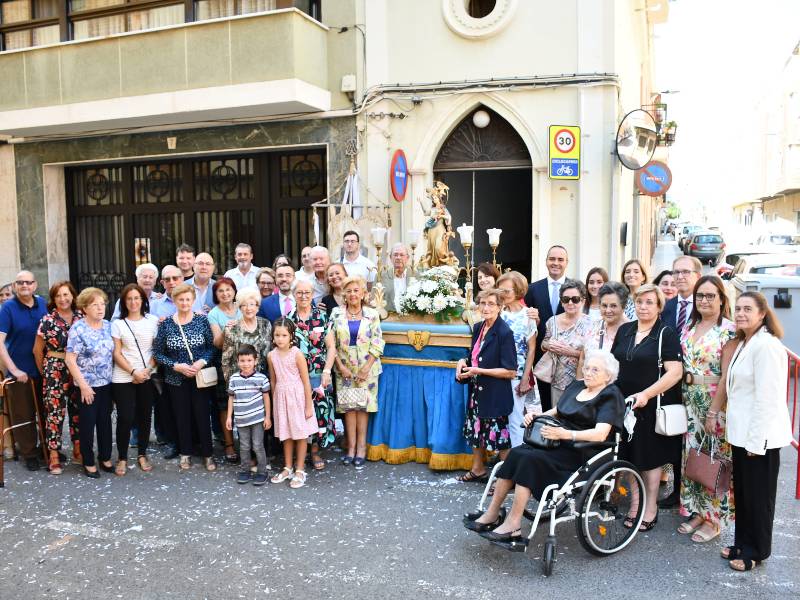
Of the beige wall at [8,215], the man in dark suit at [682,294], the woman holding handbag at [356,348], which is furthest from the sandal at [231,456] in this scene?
the beige wall at [8,215]

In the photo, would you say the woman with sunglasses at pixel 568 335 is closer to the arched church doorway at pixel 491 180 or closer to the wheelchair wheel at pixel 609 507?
the wheelchair wheel at pixel 609 507

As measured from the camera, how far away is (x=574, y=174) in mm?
10539

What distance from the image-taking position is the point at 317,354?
21.5 ft

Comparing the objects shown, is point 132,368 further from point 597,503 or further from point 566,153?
point 566,153

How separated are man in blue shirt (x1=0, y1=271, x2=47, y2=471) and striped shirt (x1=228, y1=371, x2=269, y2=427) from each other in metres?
2.12

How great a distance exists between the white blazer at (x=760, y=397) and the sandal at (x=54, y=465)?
5783mm

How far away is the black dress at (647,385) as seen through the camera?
16.6ft

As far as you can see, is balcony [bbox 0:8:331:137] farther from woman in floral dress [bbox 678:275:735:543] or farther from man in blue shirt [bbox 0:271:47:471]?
woman in floral dress [bbox 678:275:735:543]

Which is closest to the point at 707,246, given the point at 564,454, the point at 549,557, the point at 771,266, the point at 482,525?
the point at 771,266

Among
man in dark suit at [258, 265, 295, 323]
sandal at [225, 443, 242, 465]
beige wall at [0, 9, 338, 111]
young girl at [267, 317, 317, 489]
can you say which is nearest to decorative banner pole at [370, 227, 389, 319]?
man in dark suit at [258, 265, 295, 323]

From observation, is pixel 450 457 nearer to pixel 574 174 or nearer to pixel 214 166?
pixel 574 174

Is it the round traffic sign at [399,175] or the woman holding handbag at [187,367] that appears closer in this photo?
the woman holding handbag at [187,367]

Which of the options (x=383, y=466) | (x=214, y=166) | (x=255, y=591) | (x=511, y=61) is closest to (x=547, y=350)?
(x=383, y=466)

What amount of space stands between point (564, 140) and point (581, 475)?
22.8 feet
